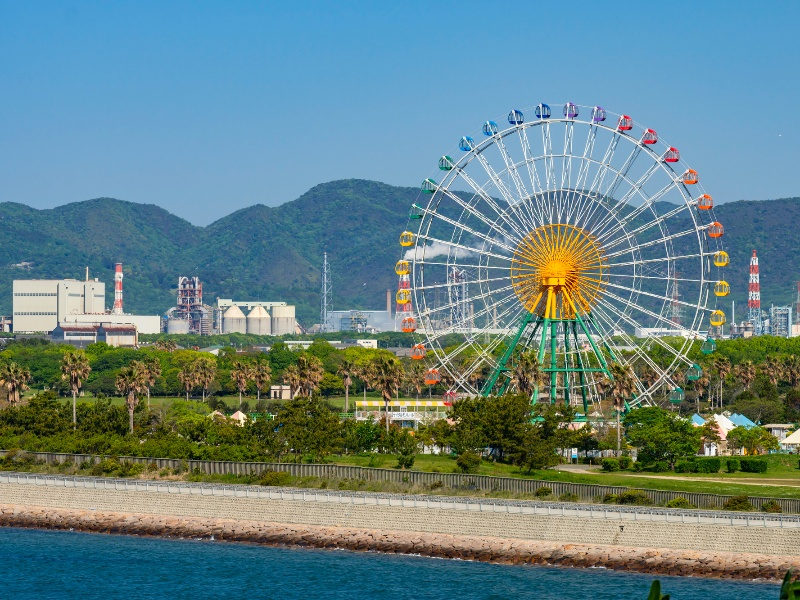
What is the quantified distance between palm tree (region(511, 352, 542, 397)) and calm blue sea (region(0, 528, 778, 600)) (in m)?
45.6

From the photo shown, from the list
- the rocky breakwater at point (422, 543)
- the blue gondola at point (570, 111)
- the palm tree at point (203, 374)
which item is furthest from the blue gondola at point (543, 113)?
the palm tree at point (203, 374)

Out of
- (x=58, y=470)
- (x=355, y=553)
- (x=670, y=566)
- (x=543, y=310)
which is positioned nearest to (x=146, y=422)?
(x=58, y=470)

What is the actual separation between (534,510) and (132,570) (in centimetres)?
2076

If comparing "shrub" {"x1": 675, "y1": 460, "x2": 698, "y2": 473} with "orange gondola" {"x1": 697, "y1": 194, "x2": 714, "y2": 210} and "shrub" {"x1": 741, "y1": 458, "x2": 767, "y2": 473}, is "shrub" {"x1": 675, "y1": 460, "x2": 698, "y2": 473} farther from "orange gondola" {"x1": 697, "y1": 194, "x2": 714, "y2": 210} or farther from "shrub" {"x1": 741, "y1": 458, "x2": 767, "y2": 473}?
"orange gondola" {"x1": 697, "y1": 194, "x2": 714, "y2": 210}

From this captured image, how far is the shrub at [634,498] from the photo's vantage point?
8025 centimetres

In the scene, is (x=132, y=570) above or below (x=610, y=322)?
below

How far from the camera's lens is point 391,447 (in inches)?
4178

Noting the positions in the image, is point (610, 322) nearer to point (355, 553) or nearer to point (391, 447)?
point (391, 447)

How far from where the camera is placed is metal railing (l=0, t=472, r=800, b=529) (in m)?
72.9

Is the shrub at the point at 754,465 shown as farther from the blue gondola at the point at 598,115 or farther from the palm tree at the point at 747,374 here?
the palm tree at the point at 747,374

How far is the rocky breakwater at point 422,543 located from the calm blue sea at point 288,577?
132cm

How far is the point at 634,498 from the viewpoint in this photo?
80438 mm

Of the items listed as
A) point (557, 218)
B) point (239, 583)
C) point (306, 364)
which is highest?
point (557, 218)

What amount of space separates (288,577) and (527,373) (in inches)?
2105
